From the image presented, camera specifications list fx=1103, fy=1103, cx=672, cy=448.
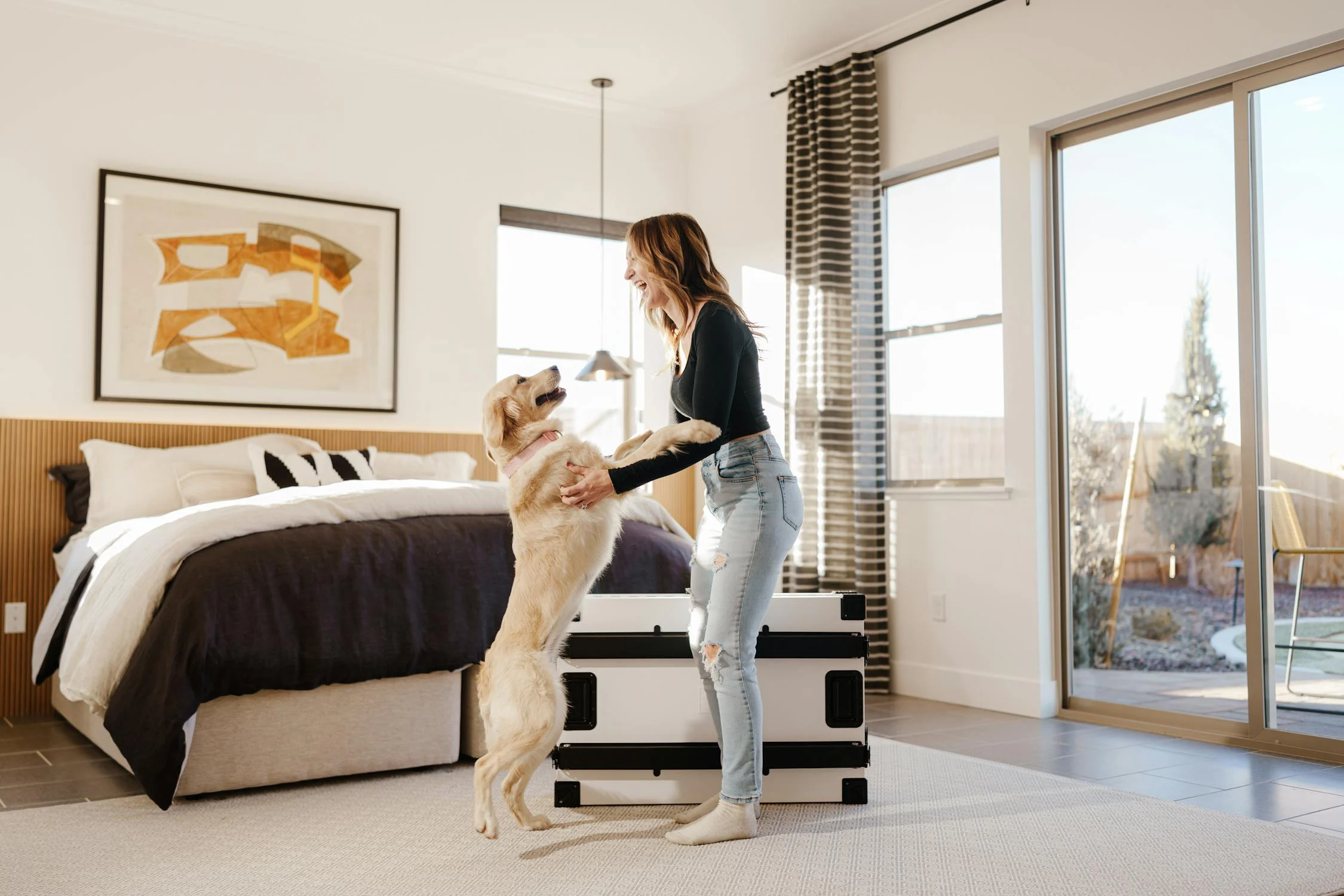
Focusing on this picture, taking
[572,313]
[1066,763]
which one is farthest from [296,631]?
[572,313]

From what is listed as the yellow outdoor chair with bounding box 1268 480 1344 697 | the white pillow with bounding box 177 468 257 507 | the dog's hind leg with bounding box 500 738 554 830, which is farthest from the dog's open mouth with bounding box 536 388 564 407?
the yellow outdoor chair with bounding box 1268 480 1344 697

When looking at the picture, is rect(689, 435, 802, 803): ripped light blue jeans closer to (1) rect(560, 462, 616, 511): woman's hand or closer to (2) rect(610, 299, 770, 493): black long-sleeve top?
(2) rect(610, 299, 770, 493): black long-sleeve top

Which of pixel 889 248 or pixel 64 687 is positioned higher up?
pixel 889 248

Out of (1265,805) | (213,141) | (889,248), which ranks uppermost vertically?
(213,141)

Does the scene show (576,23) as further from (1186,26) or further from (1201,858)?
(1201,858)

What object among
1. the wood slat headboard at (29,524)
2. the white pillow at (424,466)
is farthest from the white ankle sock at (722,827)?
the wood slat headboard at (29,524)

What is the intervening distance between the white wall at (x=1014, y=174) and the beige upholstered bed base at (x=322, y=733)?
2161 millimetres

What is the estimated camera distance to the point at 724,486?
2.39m

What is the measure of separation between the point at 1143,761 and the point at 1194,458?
110 centimetres

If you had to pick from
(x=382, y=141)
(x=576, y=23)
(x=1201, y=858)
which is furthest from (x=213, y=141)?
(x=1201, y=858)

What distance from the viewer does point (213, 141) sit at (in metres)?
4.80

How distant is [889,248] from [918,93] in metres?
0.68

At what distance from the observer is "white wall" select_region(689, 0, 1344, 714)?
377 centimetres

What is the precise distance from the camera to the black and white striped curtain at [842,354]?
4676 mm
